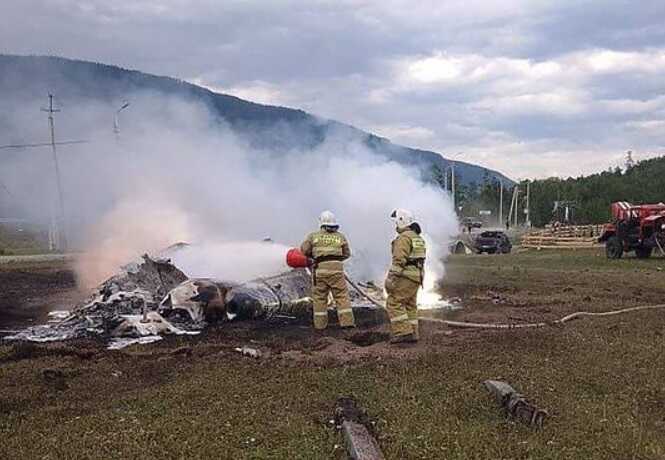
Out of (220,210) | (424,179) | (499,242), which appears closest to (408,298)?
(424,179)

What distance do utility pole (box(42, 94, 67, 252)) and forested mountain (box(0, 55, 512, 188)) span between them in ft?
3.59

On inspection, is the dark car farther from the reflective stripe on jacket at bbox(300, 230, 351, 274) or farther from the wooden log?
the wooden log

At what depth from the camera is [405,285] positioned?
11.1 metres

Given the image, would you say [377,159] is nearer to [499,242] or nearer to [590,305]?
[590,305]

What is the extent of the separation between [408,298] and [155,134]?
1393 cm

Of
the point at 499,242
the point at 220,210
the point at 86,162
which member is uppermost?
the point at 86,162

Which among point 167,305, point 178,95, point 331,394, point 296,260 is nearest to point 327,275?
point 296,260

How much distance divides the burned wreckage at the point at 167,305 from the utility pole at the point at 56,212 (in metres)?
23.5

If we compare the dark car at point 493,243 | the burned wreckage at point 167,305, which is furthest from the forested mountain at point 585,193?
the burned wreckage at point 167,305

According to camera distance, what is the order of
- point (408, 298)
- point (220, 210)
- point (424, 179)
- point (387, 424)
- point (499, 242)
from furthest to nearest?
point (499, 242), point (220, 210), point (424, 179), point (408, 298), point (387, 424)

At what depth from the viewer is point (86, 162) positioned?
2897 centimetres

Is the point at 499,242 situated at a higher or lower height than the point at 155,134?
lower

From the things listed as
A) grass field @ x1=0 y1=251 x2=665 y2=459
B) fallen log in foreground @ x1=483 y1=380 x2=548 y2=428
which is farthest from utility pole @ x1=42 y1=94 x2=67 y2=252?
fallen log in foreground @ x1=483 y1=380 x2=548 y2=428

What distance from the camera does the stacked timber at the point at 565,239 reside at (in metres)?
38.7
